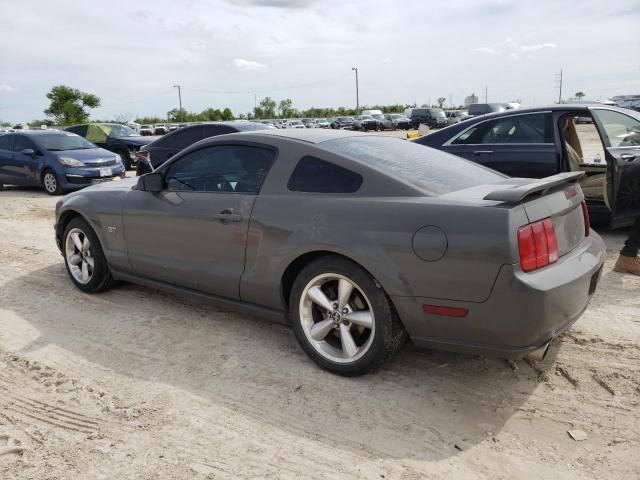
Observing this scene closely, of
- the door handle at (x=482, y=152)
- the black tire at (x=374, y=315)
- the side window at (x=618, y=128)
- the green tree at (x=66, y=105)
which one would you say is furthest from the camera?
the green tree at (x=66, y=105)

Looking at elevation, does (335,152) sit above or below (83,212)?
above

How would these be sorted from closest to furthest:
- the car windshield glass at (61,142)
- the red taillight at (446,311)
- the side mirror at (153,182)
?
the red taillight at (446,311), the side mirror at (153,182), the car windshield glass at (61,142)

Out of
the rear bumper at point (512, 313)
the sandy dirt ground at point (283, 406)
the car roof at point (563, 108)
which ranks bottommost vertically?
the sandy dirt ground at point (283, 406)

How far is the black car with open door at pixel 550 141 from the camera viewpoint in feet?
20.1

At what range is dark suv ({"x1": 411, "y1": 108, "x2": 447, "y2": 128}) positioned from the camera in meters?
42.8

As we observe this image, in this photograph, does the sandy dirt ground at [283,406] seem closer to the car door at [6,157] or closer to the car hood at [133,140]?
the car door at [6,157]

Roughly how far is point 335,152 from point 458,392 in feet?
5.28

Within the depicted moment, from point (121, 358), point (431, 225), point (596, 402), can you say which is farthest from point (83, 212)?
point (596, 402)

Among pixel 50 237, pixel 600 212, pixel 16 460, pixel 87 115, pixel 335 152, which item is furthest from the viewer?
pixel 87 115

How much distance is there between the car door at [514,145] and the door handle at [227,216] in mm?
4101

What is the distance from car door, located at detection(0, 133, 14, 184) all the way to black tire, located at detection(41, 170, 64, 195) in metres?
1.17

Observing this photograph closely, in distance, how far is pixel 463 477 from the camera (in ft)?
7.86

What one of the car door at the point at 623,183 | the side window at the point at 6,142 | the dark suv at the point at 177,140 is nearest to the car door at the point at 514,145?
the car door at the point at 623,183

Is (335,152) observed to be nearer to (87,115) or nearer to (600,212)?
(600,212)
